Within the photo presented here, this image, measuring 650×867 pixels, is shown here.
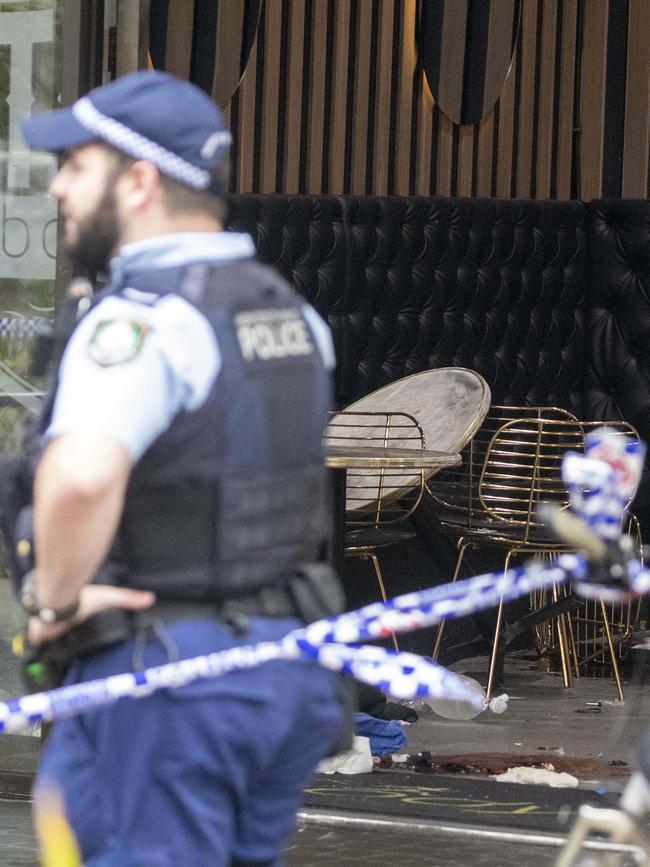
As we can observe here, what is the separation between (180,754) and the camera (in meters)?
1.71

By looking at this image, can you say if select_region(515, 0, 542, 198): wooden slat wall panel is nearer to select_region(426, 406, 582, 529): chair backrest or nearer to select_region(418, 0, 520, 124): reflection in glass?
select_region(418, 0, 520, 124): reflection in glass

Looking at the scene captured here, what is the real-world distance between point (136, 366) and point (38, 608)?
1.03 ft

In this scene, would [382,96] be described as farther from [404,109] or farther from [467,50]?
[467,50]

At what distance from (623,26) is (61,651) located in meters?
6.82

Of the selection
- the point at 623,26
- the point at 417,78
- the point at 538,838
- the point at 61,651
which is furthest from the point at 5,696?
the point at 623,26

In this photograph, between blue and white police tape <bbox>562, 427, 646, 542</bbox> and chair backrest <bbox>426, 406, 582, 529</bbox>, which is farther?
chair backrest <bbox>426, 406, 582, 529</bbox>

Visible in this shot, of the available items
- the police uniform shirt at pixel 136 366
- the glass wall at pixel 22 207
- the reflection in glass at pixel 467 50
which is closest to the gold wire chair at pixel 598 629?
the reflection in glass at pixel 467 50

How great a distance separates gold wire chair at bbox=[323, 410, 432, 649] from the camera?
5307mm

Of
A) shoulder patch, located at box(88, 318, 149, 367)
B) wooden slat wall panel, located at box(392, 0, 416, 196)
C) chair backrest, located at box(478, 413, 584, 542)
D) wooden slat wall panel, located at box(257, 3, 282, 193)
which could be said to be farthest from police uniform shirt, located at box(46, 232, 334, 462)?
wooden slat wall panel, located at box(392, 0, 416, 196)

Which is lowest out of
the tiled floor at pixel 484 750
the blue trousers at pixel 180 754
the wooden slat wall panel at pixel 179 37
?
the tiled floor at pixel 484 750

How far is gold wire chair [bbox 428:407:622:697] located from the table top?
71 centimetres

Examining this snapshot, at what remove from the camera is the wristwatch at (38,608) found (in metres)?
1.75

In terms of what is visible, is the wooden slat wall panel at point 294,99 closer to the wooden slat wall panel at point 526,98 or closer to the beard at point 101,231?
the wooden slat wall panel at point 526,98

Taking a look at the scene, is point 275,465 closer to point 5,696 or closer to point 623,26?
point 5,696
